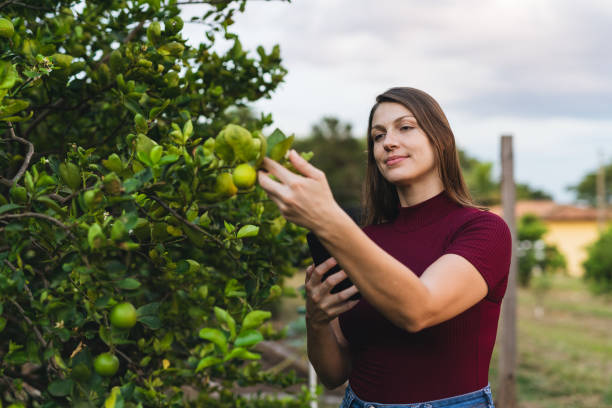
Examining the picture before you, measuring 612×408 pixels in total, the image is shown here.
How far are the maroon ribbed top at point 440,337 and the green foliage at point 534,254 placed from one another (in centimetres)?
2239

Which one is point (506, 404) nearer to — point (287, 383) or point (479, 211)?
point (287, 383)

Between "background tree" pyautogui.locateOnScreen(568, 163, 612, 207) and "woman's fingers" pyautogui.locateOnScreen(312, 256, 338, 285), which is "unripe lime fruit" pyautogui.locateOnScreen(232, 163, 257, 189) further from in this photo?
"background tree" pyautogui.locateOnScreen(568, 163, 612, 207)

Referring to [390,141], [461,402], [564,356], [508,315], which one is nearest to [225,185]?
[390,141]

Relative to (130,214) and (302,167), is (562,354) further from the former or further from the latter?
(130,214)

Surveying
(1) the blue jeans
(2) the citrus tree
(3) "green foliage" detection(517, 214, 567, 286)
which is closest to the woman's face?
(2) the citrus tree

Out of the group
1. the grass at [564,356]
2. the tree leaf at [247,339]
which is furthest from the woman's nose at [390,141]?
the grass at [564,356]

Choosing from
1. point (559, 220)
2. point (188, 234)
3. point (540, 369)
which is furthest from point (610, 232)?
point (559, 220)

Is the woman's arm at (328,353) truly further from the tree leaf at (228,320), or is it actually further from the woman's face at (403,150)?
the tree leaf at (228,320)

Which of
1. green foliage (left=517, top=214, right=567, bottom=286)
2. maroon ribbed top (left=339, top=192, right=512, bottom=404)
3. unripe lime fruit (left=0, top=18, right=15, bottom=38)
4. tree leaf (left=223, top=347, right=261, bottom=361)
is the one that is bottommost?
green foliage (left=517, top=214, right=567, bottom=286)

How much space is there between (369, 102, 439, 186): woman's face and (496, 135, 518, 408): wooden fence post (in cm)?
347

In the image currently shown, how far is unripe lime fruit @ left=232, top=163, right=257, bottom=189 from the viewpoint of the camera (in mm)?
1059

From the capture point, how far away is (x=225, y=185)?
1097 mm

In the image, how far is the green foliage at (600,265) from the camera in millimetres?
15273

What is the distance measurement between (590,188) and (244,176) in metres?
66.5
